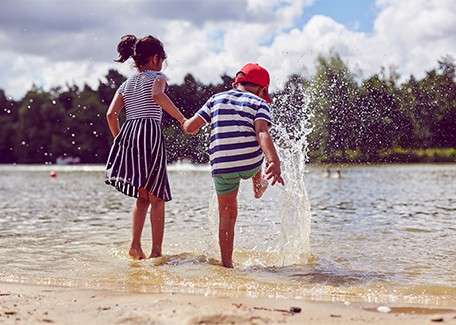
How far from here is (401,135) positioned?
33.8 meters

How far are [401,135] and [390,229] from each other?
1071 inches

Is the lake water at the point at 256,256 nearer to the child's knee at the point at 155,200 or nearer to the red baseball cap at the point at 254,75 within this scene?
the child's knee at the point at 155,200

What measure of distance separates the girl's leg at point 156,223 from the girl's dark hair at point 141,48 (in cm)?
109

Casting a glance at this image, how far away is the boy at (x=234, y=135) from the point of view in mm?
4742

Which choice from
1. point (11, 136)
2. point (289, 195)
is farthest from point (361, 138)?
point (11, 136)

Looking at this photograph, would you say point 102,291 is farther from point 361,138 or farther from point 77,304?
point 361,138

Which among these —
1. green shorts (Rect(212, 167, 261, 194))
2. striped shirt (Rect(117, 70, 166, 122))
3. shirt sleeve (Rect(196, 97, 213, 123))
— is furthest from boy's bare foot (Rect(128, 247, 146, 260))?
shirt sleeve (Rect(196, 97, 213, 123))

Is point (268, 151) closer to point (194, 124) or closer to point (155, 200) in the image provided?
point (194, 124)

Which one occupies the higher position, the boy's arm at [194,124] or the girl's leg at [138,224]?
the boy's arm at [194,124]

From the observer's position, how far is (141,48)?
5.32 m

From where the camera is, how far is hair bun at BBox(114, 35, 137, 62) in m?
5.46

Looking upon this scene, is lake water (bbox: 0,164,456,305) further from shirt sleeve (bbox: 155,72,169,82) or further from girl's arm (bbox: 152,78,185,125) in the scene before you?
shirt sleeve (bbox: 155,72,169,82)

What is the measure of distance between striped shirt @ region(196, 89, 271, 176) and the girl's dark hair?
0.85 meters

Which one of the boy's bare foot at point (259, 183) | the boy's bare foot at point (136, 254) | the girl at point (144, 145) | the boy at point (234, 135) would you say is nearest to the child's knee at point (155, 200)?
the girl at point (144, 145)
